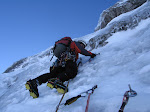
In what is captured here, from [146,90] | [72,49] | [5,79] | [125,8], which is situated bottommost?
[146,90]

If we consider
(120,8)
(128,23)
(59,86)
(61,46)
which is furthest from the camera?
(120,8)

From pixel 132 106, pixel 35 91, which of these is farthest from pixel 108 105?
pixel 35 91

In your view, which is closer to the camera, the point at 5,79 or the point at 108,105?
the point at 108,105

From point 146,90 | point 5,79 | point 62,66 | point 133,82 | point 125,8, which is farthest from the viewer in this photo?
point 125,8

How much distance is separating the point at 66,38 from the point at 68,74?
1.57 metres

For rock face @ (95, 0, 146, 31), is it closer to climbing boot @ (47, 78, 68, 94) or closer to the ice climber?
the ice climber

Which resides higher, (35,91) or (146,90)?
(35,91)

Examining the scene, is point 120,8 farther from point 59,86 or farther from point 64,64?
point 59,86

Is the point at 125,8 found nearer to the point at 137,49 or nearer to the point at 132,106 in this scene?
the point at 137,49

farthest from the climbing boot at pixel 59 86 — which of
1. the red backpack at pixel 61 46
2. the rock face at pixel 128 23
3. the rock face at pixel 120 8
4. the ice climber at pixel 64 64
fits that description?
the rock face at pixel 120 8

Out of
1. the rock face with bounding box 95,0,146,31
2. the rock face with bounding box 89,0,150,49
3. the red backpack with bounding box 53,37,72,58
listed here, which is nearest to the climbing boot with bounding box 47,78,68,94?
the red backpack with bounding box 53,37,72,58

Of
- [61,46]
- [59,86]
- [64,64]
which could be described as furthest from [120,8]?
[59,86]

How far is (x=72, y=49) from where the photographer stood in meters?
4.28

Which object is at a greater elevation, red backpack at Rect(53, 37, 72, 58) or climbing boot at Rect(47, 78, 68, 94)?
red backpack at Rect(53, 37, 72, 58)
